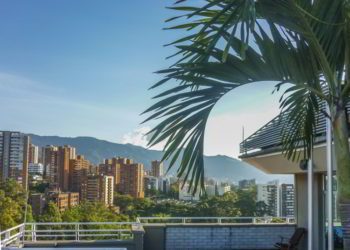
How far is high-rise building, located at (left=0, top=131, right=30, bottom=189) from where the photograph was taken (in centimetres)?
Answer: 6231

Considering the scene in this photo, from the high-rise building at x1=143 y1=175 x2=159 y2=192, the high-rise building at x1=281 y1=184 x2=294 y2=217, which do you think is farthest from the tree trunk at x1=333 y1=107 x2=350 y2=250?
the high-rise building at x1=143 y1=175 x2=159 y2=192

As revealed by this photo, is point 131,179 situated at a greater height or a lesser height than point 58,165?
lesser

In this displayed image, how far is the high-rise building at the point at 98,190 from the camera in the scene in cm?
5956

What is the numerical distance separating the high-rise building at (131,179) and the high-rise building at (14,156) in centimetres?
1267

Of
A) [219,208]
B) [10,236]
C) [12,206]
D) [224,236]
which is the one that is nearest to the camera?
[10,236]

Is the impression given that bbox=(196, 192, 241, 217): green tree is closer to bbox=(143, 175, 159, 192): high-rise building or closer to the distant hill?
bbox=(143, 175, 159, 192): high-rise building

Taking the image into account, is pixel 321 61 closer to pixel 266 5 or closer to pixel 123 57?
pixel 266 5

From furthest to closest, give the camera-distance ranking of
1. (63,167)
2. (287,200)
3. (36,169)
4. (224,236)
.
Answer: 1. (36,169)
2. (63,167)
3. (287,200)
4. (224,236)

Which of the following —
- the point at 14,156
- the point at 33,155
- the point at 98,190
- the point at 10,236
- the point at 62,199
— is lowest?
the point at 62,199

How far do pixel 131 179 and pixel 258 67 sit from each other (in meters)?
66.1

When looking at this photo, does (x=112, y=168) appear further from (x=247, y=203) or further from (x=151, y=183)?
(x=247, y=203)

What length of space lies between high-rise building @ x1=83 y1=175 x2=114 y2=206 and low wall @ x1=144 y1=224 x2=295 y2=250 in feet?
151

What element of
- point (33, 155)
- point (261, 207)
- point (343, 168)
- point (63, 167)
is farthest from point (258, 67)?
point (33, 155)

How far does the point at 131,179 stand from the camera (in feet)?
227
